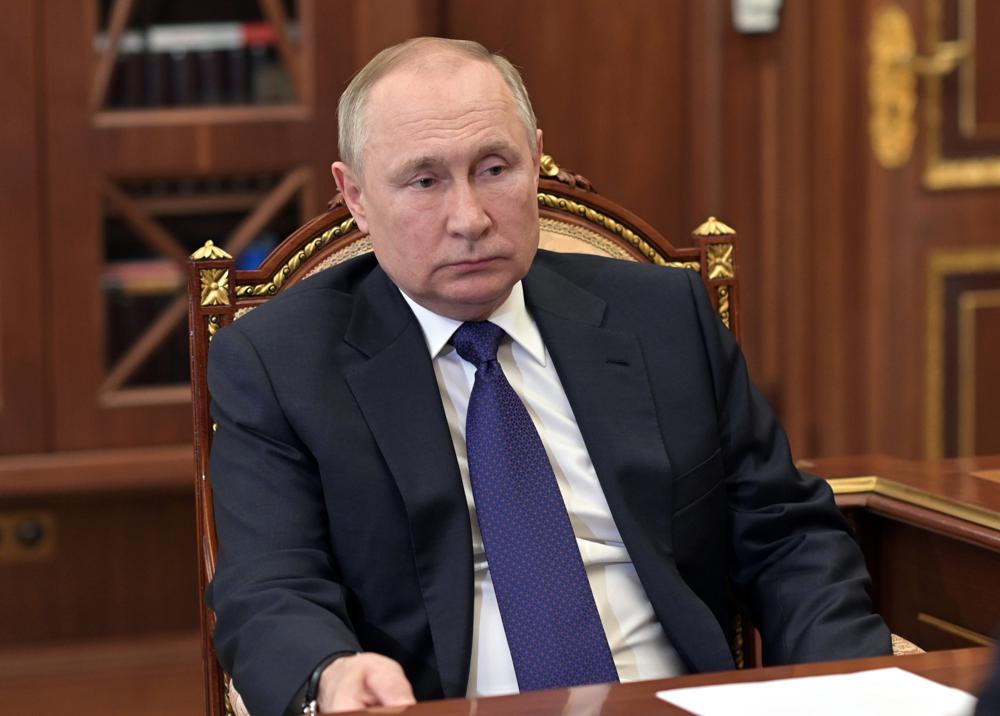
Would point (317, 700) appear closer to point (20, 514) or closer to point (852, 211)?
point (20, 514)

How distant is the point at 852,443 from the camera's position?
4363 mm

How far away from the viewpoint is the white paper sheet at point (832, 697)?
117 cm

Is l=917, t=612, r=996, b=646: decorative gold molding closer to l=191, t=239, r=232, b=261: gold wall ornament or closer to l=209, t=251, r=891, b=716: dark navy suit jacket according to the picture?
l=209, t=251, r=891, b=716: dark navy suit jacket

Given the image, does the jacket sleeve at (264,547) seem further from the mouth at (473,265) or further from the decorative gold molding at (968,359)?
the decorative gold molding at (968,359)

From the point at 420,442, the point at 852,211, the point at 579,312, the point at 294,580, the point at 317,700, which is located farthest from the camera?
the point at 852,211

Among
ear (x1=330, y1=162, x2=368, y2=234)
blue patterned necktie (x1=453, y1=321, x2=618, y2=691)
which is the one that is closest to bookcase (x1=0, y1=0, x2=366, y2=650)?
ear (x1=330, y1=162, x2=368, y2=234)

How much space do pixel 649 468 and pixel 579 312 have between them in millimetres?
243

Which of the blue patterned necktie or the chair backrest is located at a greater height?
the chair backrest

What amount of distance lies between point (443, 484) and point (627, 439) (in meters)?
0.24

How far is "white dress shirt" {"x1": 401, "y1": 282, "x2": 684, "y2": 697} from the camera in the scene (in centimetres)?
173

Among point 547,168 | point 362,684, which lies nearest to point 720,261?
point 547,168

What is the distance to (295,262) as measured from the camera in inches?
82.1

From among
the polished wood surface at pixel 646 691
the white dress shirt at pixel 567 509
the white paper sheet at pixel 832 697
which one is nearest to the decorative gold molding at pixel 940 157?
the white dress shirt at pixel 567 509

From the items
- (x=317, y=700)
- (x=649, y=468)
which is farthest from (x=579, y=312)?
(x=317, y=700)
